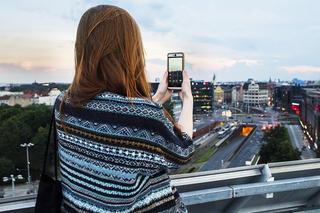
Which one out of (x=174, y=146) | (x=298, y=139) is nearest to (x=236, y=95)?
(x=298, y=139)

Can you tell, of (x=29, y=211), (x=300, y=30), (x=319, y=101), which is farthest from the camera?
(x=300, y=30)

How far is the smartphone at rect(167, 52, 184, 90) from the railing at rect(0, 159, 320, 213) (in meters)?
0.47

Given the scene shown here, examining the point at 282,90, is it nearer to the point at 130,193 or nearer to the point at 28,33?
the point at 28,33

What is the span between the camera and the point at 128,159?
97 centimetres

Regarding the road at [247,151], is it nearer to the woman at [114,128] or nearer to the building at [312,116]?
the building at [312,116]

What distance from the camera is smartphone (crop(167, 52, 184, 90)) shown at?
Result: 1.30m

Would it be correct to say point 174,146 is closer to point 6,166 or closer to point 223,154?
point 6,166

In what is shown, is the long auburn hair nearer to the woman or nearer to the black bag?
the woman

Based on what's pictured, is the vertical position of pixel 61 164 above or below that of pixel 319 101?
above

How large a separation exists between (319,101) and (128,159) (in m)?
39.3

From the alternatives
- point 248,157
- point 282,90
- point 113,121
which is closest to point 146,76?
point 113,121

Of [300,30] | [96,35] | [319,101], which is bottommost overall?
[319,101]

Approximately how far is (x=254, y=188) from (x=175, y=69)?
2.14 feet

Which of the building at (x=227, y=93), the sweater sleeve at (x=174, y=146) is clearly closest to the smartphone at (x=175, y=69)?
the sweater sleeve at (x=174, y=146)
